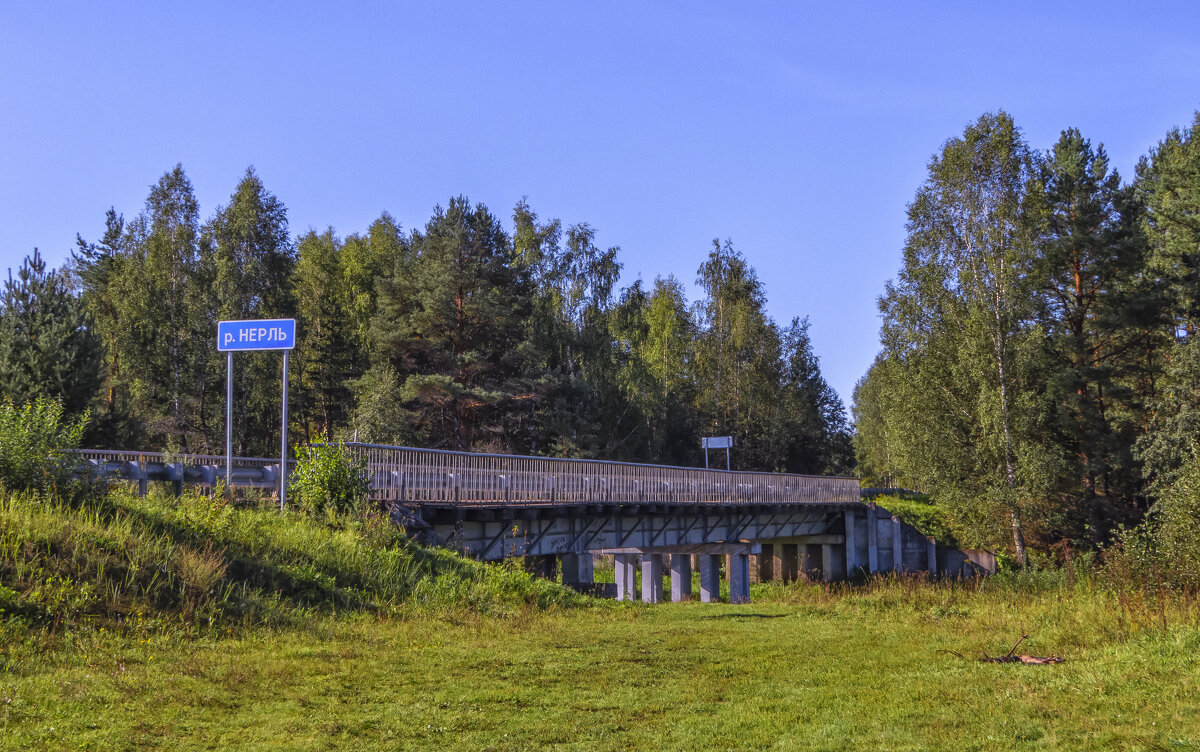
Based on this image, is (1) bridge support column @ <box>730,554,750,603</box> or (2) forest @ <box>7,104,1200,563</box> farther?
(2) forest @ <box>7,104,1200,563</box>

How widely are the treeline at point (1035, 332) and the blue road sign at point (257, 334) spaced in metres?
26.1

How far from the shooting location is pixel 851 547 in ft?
135

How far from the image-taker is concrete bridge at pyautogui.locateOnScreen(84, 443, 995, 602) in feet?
58.0

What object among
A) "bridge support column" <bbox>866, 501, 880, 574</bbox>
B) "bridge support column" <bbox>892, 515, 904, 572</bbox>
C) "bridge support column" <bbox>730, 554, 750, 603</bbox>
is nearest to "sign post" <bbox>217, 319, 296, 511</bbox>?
"bridge support column" <bbox>730, 554, 750, 603</bbox>

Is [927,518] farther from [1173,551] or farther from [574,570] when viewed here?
[1173,551]

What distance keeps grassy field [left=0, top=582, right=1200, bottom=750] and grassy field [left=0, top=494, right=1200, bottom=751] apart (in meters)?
0.03

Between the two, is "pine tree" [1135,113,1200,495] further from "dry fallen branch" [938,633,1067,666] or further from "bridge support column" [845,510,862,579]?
"dry fallen branch" [938,633,1067,666]

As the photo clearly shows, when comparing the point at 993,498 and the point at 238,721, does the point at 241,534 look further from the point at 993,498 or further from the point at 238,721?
the point at 993,498

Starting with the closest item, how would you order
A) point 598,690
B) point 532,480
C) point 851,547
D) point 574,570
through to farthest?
point 598,690 → point 532,480 → point 574,570 → point 851,547

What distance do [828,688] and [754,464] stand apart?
52465 millimetres

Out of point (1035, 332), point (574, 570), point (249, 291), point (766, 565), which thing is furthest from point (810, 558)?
point (249, 291)

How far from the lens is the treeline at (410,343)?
39.6 metres

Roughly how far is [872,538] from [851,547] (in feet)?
4.60

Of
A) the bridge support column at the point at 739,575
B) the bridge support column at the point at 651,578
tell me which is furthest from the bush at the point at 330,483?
the bridge support column at the point at 739,575
